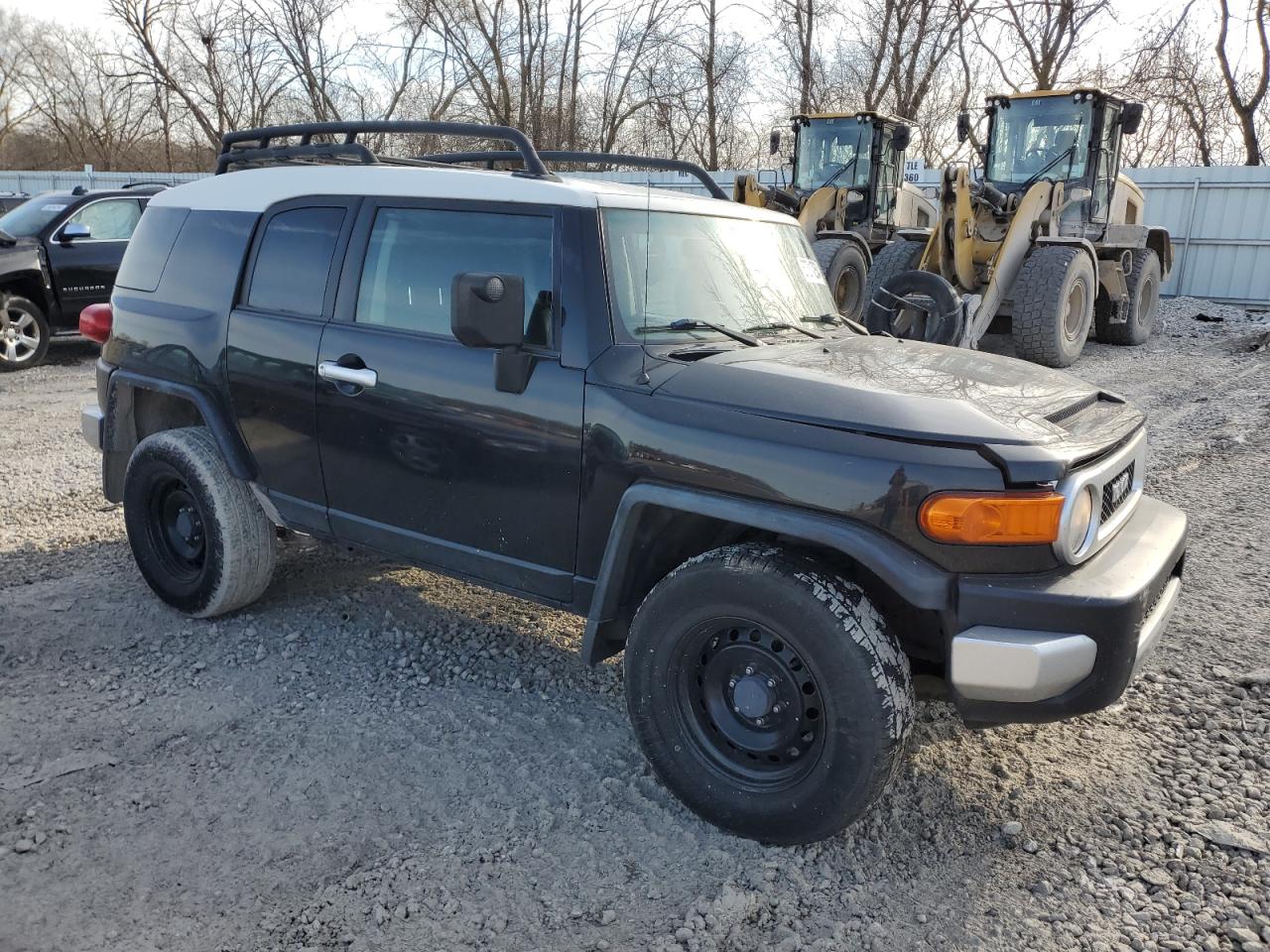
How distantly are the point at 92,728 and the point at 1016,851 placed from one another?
3155mm

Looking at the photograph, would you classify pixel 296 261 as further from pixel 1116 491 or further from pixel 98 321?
pixel 1116 491

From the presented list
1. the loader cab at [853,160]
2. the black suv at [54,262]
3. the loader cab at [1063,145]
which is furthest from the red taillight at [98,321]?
the loader cab at [853,160]

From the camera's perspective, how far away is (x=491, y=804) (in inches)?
121

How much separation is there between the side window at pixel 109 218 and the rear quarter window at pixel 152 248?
7.26m

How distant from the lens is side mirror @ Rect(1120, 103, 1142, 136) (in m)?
11.5

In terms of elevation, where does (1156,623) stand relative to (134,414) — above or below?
below

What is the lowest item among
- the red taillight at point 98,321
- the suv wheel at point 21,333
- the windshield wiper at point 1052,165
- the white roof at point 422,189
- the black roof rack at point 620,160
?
the suv wheel at point 21,333

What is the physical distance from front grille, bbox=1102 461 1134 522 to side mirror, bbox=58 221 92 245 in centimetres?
1063

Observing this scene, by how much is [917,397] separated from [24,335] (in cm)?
1053

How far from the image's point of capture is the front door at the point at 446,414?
316 cm

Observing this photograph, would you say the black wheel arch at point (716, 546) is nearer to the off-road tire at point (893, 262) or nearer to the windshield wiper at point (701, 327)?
the windshield wiper at point (701, 327)

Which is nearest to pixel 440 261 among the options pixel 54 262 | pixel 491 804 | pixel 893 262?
pixel 491 804

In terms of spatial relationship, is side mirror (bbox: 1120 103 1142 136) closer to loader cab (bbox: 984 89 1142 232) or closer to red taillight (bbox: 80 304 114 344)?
loader cab (bbox: 984 89 1142 232)

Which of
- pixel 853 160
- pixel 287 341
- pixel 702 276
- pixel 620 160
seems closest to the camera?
pixel 702 276
